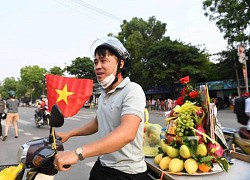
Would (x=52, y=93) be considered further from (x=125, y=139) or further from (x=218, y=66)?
(x=218, y=66)

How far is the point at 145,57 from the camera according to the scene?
28.4m

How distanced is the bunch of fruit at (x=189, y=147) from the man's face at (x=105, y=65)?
0.81 metres

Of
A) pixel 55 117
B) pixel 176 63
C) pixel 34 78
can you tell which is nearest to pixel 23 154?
pixel 55 117

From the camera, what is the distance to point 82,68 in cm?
4025

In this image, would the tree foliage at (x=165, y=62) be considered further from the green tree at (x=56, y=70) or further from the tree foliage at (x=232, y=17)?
the green tree at (x=56, y=70)

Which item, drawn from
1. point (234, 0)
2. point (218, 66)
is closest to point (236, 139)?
point (234, 0)

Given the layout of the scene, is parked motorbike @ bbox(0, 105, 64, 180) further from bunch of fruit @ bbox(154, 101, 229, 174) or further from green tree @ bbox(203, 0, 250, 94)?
green tree @ bbox(203, 0, 250, 94)

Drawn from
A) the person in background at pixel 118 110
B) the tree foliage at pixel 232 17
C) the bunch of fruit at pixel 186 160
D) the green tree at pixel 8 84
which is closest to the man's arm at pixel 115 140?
the person in background at pixel 118 110

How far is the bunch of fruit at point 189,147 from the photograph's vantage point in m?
1.95

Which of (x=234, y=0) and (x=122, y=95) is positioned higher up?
(x=234, y=0)

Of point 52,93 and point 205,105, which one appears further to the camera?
point 52,93

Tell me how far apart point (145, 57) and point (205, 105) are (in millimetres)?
26609

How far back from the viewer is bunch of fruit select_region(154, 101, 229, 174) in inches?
76.8

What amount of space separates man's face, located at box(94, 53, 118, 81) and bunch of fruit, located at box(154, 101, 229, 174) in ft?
2.66
